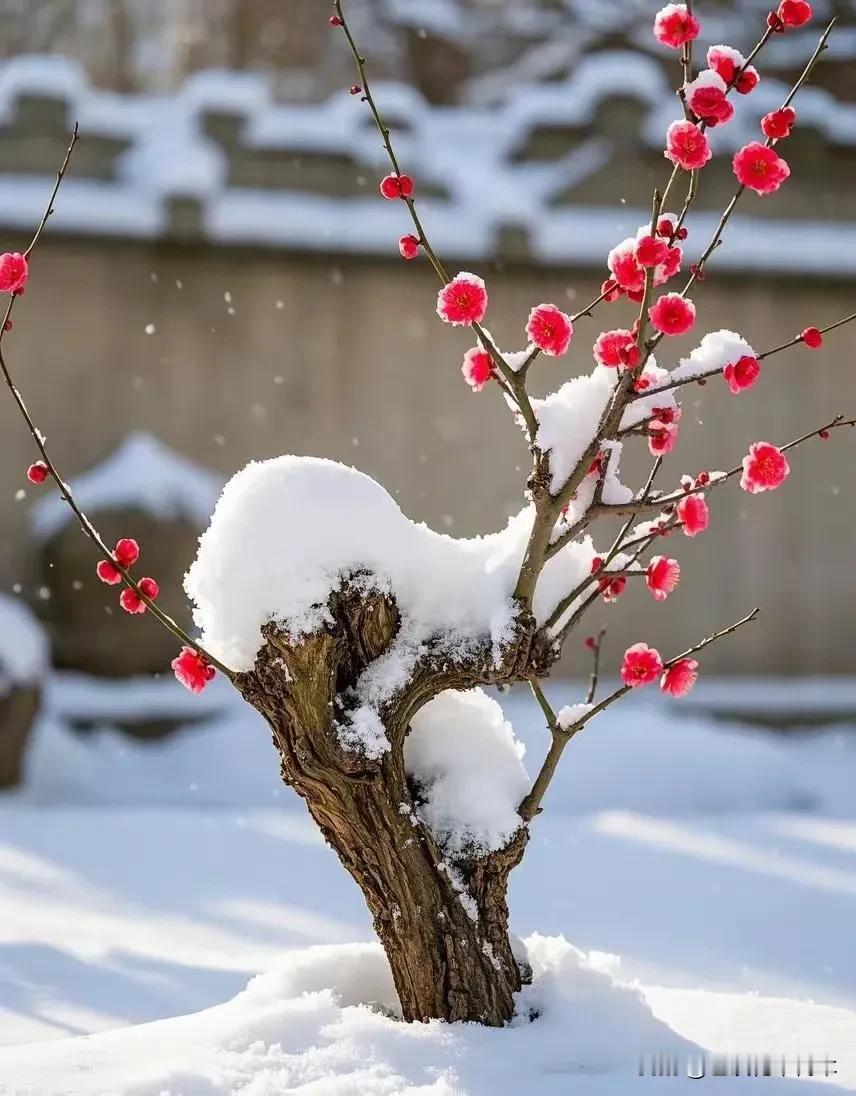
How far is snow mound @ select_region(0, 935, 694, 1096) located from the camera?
195 cm

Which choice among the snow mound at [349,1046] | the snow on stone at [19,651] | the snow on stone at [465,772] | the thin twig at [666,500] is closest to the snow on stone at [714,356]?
the thin twig at [666,500]

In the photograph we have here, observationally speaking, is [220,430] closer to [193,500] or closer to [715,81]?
[193,500]

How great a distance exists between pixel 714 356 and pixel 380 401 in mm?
5038

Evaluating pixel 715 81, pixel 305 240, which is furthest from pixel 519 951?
pixel 305 240

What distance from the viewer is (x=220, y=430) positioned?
6988mm

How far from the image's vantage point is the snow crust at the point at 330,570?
2.12 metres

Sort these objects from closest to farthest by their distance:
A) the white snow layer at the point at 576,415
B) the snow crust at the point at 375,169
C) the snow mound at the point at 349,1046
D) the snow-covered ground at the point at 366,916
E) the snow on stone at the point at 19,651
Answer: the snow mound at the point at 349,1046 < the snow-covered ground at the point at 366,916 < the white snow layer at the point at 576,415 < the snow on stone at the point at 19,651 < the snow crust at the point at 375,169

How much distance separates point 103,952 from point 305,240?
439 cm

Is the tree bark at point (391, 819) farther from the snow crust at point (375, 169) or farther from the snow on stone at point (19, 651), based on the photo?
the snow crust at point (375, 169)

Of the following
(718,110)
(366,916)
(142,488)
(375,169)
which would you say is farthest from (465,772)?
(375,169)

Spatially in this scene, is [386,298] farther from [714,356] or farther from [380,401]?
[714,356]

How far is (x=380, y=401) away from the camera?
23.4 ft

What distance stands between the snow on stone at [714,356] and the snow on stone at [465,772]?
0.76 meters

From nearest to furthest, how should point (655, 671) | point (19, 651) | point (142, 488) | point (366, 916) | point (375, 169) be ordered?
point (655, 671)
point (366, 916)
point (19, 651)
point (142, 488)
point (375, 169)
